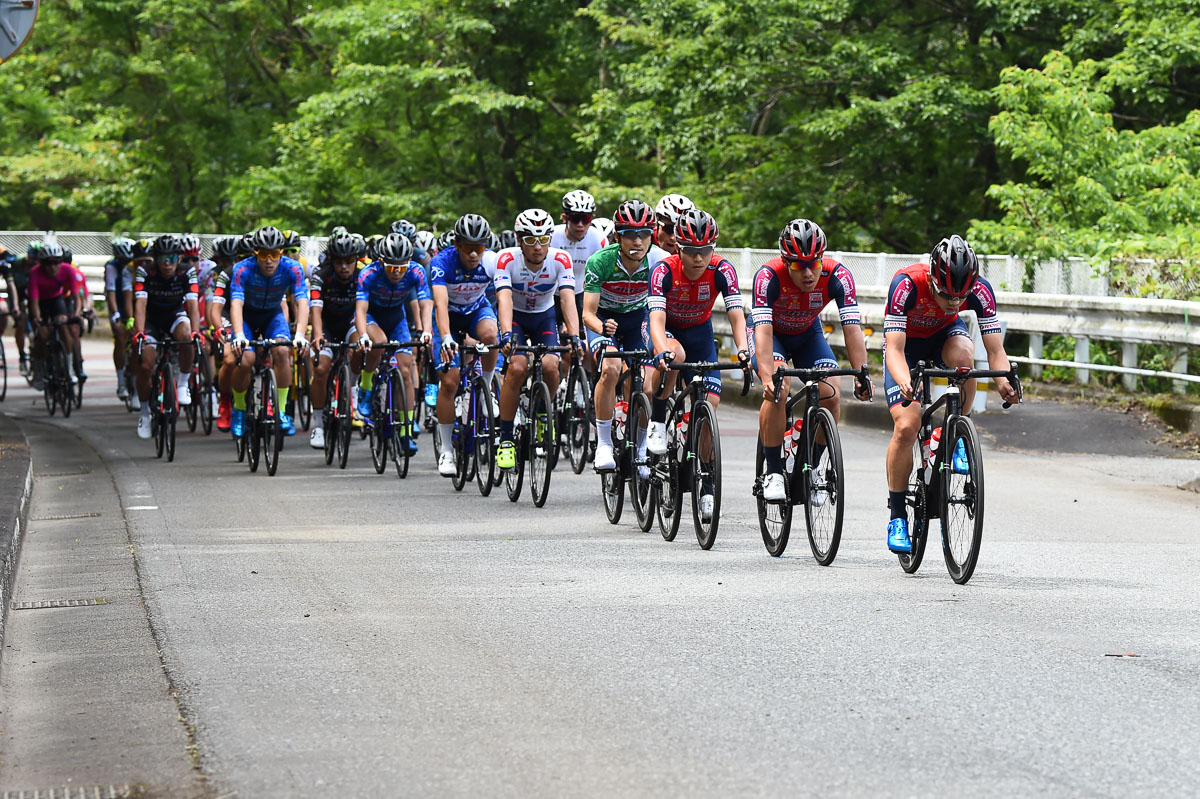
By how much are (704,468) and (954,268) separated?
214 centimetres

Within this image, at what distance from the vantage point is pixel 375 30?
38.1 metres

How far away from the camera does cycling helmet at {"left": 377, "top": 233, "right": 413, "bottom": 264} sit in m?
14.3

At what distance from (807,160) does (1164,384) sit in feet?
46.6

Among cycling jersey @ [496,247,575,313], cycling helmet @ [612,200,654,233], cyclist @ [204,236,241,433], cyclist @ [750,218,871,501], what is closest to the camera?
cyclist @ [750,218,871,501]

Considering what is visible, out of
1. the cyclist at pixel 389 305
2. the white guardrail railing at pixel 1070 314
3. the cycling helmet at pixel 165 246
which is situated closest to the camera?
the cyclist at pixel 389 305

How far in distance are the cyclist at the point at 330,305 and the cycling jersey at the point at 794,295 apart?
6.03 metres

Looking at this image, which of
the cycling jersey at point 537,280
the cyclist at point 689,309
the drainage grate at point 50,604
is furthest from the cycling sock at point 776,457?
the drainage grate at point 50,604

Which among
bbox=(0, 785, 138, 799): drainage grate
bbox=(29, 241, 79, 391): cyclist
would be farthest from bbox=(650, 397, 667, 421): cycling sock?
bbox=(29, 241, 79, 391): cyclist

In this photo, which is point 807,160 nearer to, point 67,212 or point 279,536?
point 279,536

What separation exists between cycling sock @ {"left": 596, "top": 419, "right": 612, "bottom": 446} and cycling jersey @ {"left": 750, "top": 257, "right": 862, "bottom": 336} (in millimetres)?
1745

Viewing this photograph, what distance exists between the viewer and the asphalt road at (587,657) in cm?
530

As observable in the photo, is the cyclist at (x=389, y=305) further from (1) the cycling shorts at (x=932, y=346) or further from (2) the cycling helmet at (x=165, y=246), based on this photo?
(1) the cycling shorts at (x=932, y=346)

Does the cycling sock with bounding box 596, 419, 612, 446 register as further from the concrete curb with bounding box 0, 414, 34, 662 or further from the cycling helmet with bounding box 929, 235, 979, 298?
the concrete curb with bounding box 0, 414, 34, 662

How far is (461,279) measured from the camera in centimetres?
1334
